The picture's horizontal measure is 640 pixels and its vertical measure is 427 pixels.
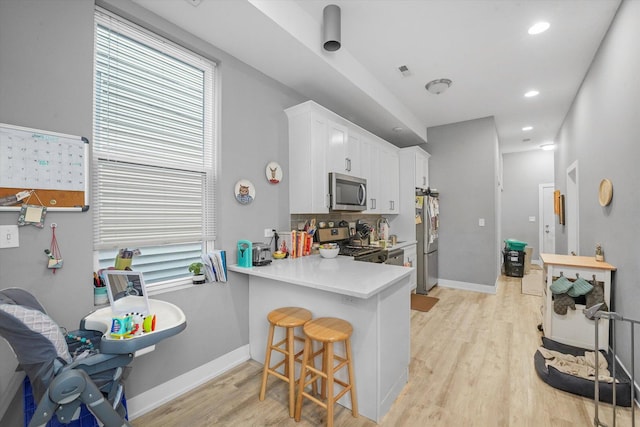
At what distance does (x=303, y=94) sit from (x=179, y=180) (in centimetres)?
176

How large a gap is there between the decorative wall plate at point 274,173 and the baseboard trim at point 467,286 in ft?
12.5

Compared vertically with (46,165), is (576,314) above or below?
below

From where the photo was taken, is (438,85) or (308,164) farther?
(438,85)

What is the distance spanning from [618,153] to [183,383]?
12.8 feet

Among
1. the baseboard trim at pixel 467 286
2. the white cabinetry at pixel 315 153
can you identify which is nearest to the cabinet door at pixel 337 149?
the white cabinetry at pixel 315 153

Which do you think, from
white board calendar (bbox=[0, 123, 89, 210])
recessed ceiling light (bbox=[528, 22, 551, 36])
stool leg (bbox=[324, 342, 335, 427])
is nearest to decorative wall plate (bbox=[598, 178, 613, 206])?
recessed ceiling light (bbox=[528, 22, 551, 36])

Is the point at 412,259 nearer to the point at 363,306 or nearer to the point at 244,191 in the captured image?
the point at 363,306

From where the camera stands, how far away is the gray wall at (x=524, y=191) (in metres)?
6.88

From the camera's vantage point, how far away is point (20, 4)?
4.55ft

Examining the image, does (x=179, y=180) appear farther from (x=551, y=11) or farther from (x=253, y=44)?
(x=551, y=11)

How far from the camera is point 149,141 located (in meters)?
1.98

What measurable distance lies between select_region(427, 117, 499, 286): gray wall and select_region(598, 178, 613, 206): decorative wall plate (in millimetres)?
1947

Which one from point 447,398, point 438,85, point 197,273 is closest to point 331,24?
point 438,85

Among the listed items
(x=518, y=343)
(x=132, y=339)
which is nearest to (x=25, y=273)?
(x=132, y=339)
